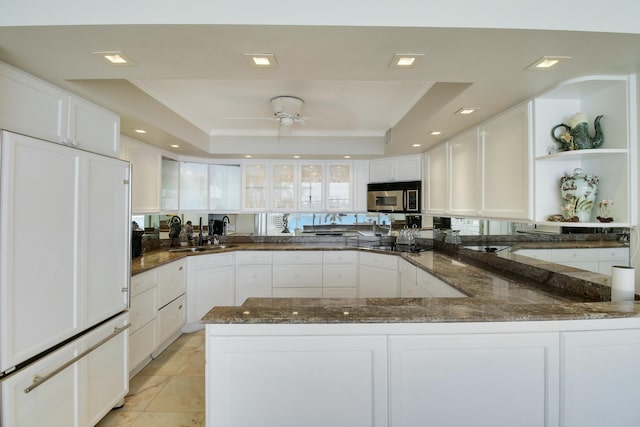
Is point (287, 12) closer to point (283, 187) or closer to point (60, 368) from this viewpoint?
point (60, 368)

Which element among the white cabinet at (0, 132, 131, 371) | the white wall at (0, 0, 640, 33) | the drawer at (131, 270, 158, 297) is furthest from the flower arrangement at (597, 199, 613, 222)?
the drawer at (131, 270, 158, 297)

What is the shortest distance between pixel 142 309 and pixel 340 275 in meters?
2.26

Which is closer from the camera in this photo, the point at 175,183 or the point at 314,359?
the point at 314,359

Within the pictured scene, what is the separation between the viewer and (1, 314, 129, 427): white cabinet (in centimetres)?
126

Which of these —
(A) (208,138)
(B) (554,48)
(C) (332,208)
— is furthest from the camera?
(C) (332,208)

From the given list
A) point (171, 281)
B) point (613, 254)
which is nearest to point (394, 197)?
point (613, 254)

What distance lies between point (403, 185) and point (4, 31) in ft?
11.6

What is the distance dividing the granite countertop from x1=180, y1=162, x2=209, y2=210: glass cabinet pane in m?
1.64

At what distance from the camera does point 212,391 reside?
1.16 metres

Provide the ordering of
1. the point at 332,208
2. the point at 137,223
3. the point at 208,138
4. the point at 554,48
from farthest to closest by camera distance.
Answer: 1. the point at 332,208
2. the point at 208,138
3. the point at 137,223
4. the point at 554,48

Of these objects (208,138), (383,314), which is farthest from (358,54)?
(208,138)

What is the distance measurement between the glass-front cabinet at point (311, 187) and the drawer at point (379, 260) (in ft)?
3.21

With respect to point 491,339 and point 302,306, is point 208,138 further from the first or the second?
point 491,339

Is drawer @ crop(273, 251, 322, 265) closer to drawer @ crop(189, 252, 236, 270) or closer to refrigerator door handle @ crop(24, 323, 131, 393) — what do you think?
drawer @ crop(189, 252, 236, 270)
